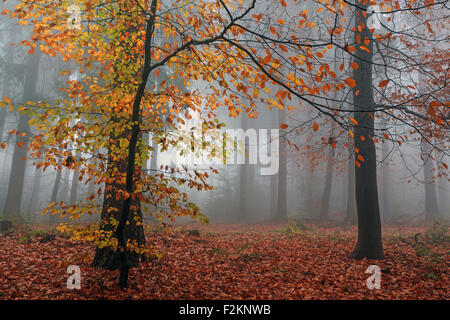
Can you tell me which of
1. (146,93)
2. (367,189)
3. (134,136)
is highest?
(146,93)

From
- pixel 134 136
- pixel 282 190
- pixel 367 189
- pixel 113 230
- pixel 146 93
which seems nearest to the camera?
pixel 134 136

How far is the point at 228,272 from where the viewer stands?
19.7 ft

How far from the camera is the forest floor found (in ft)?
15.9

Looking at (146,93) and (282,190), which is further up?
(146,93)

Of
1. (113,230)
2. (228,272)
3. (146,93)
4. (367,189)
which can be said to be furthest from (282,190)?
(146,93)

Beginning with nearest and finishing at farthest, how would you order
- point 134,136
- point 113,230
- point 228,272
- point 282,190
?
point 134,136 → point 113,230 → point 228,272 → point 282,190

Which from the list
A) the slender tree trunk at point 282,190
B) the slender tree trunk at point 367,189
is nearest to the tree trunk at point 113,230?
the slender tree trunk at point 367,189

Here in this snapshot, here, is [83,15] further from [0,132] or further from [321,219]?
[0,132]

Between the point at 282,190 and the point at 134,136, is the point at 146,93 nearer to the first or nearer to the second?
the point at 134,136

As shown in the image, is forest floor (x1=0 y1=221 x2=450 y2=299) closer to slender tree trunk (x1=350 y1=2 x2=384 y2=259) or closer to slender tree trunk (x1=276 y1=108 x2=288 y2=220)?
slender tree trunk (x1=350 y1=2 x2=384 y2=259)

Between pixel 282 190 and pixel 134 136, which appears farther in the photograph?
pixel 282 190

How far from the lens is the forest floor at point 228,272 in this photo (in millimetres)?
4848

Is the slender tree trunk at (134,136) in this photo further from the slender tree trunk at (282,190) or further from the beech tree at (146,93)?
the slender tree trunk at (282,190)

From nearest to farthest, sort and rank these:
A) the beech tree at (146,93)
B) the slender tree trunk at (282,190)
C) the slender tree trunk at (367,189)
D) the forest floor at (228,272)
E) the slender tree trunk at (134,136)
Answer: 1. the beech tree at (146,93)
2. the slender tree trunk at (134,136)
3. the forest floor at (228,272)
4. the slender tree trunk at (367,189)
5. the slender tree trunk at (282,190)
